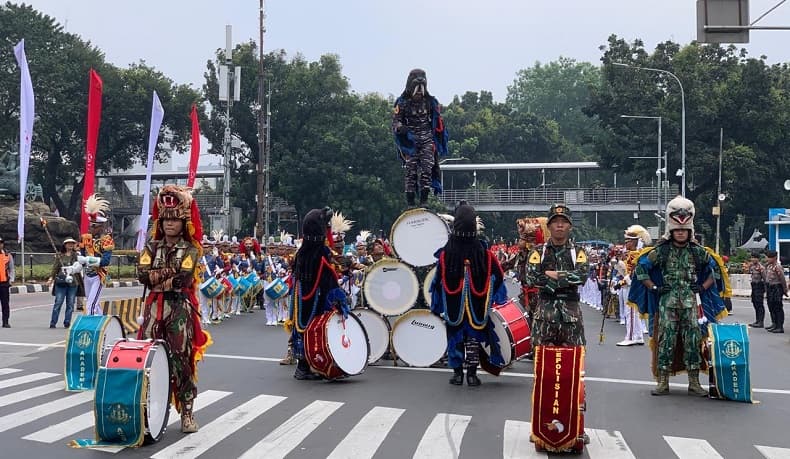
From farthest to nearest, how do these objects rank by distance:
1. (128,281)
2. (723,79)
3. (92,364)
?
(723,79) → (128,281) → (92,364)

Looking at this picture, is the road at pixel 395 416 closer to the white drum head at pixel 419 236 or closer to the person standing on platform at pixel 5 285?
the white drum head at pixel 419 236

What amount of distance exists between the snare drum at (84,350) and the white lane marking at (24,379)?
91cm

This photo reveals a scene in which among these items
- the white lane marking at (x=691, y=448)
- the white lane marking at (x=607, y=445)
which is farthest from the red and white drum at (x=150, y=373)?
the white lane marking at (x=691, y=448)

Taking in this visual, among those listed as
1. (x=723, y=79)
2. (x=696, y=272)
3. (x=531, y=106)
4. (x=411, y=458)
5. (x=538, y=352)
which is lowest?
(x=411, y=458)

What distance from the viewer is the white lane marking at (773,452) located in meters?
6.90

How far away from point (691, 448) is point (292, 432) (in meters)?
3.46

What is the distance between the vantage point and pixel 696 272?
9508 millimetres

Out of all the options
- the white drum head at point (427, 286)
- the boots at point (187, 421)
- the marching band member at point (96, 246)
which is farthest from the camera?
the marching band member at point (96, 246)

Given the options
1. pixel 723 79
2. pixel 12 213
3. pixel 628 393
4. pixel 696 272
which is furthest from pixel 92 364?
pixel 723 79

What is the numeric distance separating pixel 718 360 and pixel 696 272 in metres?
1.01

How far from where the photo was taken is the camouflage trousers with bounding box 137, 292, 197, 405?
7.51m

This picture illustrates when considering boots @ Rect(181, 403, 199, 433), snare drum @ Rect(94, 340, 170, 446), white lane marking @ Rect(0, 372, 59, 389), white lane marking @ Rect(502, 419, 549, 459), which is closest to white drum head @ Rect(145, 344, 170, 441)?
snare drum @ Rect(94, 340, 170, 446)

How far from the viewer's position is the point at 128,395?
677 centimetres

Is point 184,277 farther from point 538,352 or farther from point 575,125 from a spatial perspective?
point 575,125
